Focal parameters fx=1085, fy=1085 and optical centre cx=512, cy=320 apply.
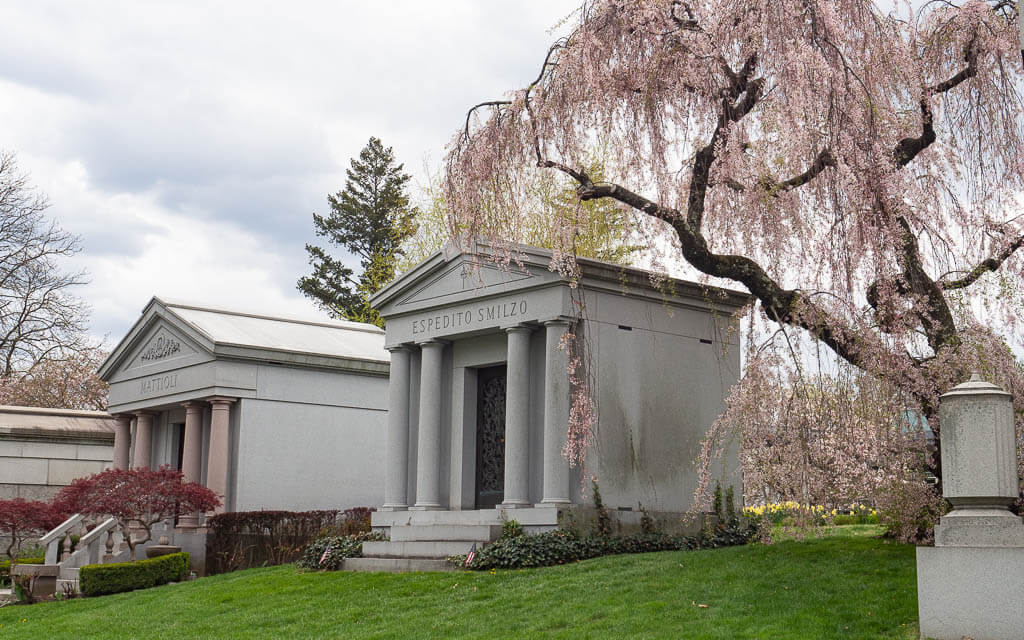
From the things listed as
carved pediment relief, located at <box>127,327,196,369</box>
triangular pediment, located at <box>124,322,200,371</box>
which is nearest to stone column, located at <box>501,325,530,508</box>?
triangular pediment, located at <box>124,322,200,371</box>

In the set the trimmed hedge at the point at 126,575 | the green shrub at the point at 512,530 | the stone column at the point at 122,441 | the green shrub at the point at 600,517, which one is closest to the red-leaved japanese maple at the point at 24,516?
the trimmed hedge at the point at 126,575

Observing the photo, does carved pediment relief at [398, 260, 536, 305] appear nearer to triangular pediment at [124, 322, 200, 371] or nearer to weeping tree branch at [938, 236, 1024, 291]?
weeping tree branch at [938, 236, 1024, 291]

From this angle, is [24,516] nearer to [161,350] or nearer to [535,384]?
[161,350]

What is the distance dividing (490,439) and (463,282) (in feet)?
8.69

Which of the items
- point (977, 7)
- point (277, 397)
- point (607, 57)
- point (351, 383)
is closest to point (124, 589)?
point (277, 397)

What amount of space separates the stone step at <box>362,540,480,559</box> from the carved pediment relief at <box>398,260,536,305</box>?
3806 mm

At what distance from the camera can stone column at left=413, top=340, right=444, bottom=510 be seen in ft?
57.9

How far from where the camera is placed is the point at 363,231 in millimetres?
47656

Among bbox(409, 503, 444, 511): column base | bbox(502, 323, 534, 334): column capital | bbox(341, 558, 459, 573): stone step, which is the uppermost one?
bbox(502, 323, 534, 334): column capital

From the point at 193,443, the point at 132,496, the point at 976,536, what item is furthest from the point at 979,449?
the point at 193,443

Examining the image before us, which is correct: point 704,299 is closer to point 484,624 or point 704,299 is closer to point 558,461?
point 558,461

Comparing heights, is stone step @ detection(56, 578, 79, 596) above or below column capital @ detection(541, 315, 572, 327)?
below

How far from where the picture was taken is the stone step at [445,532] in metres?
15.5

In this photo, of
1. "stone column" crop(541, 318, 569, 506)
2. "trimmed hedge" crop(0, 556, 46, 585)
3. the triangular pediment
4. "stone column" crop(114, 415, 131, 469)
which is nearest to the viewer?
"stone column" crop(541, 318, 569, 506)
